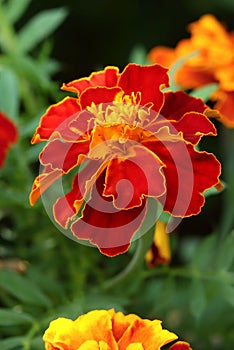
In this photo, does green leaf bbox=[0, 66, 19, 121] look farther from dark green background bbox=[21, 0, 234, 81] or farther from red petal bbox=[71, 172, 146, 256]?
dark green background bbox=[21, 0, 234, 81]

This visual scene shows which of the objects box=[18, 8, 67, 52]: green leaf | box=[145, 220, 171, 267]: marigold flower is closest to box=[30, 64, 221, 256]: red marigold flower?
box=[145, 220, 171, 267]: marigold flower

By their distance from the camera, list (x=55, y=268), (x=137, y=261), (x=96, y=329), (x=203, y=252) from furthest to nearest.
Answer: (x=55, y=268) → (x=203, y=252) → (x=137, y=261) → (x=96, y=329)

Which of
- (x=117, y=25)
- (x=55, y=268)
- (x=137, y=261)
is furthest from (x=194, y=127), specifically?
(x=117, y=25)

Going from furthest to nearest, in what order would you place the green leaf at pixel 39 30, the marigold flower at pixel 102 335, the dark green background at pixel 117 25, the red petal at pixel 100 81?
1. the dark green background at pixel 117 25
2. the green leaf at pixel 39 30
3. the red petal at pixel 100 81
4. the marigold flower at pixel 102 335

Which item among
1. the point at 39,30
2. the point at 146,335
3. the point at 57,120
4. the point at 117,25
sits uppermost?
the point at 117,25

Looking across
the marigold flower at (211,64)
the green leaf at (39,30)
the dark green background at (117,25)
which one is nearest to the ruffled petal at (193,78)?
the marigold flower at (211,64)

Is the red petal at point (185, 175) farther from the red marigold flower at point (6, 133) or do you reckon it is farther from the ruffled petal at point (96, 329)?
the red marigold flower at point (6, 133)

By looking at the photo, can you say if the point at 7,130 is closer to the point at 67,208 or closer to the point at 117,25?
the point at 67,208
